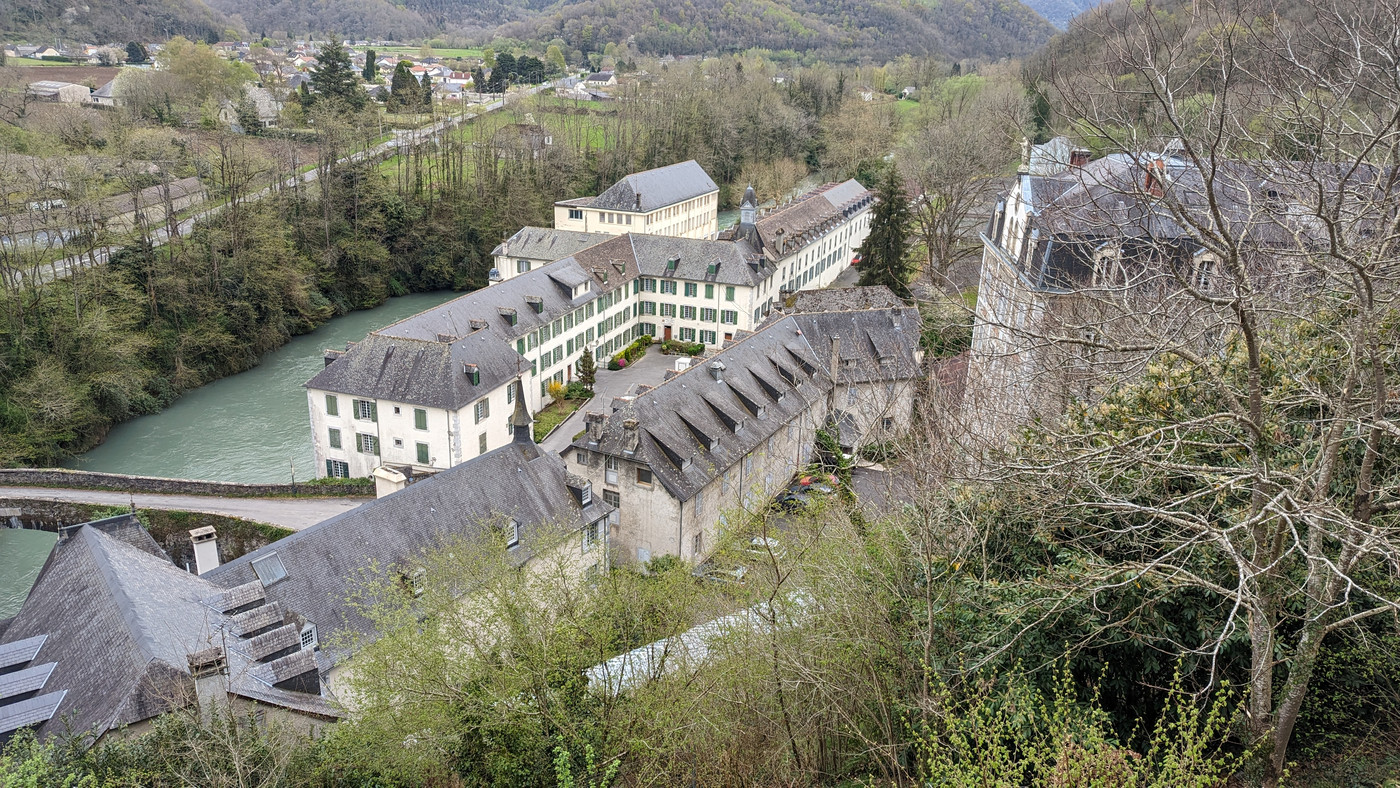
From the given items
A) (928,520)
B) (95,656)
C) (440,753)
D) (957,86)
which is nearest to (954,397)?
(928,520)

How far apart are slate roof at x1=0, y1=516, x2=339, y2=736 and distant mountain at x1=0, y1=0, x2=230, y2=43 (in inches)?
3171

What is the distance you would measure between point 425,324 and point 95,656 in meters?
22.3

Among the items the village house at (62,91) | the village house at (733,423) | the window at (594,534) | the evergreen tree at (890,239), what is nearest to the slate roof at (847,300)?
the village house at (733,423)

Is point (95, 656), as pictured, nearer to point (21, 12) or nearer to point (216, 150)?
point (216, 150)

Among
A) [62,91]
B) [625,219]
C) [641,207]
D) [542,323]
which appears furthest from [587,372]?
[62,91]

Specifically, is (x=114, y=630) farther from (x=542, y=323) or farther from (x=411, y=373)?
(x=542, y=323)

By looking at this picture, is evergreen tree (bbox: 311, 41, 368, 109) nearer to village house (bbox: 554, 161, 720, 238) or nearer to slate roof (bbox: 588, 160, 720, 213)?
village house (bbox: 554, 161, 720, 238)

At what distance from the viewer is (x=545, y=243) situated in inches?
2173

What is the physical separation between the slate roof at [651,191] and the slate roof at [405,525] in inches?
1501

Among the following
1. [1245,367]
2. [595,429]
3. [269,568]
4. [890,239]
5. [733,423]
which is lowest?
[733,423]

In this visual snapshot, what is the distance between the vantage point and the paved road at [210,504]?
3066cm

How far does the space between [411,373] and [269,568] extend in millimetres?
15291

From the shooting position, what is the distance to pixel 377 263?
200ft

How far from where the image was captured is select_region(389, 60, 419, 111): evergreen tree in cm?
7431
